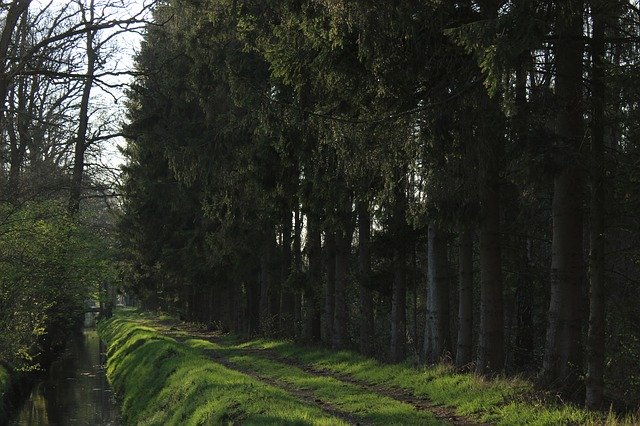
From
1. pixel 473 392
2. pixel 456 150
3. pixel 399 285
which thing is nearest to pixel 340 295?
pixel 399 285

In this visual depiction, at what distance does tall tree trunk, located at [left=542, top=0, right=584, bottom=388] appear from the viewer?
1045cm

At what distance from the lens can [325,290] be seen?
84.2ft

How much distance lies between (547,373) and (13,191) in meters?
12.6

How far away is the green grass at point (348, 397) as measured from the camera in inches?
408

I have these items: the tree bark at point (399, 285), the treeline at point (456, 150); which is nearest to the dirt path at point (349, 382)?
the treeline at point (456, 150)

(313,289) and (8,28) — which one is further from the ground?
(8,28)

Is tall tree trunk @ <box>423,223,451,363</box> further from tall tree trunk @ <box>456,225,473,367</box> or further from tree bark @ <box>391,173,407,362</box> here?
tree bark @ <box>391,173,407,362</box>

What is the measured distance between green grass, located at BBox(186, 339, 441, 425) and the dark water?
4766 millimetres

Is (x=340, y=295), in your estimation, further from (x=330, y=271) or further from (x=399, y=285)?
(x=399, y=285)

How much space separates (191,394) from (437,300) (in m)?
5.79

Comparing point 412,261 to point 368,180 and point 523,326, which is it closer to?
point 523,326

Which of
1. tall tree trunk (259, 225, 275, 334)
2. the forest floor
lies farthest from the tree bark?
tall tree trunk (259, 225, 275, 334)

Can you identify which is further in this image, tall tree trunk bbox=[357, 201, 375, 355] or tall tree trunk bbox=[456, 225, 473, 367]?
tall tree trunk bbox=[357, 201, 375, 355]

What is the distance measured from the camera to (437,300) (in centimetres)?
1502
